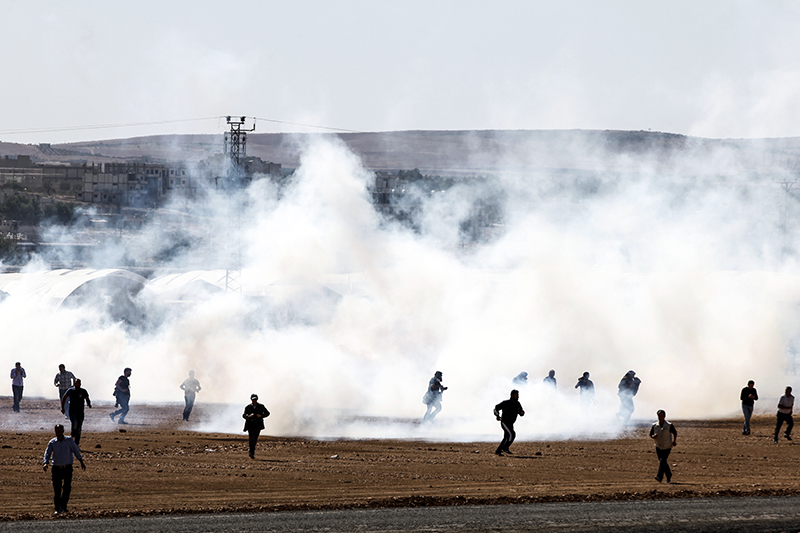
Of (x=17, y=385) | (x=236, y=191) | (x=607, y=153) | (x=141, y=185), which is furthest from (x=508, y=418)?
(x=607, y=153)

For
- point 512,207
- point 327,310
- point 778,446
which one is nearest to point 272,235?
point 327,310

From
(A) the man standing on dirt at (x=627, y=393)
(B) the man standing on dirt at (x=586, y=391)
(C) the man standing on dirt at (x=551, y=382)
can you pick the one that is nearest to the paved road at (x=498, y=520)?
(A) the man standing on dirt at (x=627, y=393)

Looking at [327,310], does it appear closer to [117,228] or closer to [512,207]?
[512,207]

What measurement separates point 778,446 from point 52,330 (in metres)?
26.9

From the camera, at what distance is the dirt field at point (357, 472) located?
15219 mm

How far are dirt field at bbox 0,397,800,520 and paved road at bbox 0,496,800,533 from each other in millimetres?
524

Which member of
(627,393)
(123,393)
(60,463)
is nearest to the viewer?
(60,463)

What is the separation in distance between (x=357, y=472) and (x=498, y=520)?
14.4 feet

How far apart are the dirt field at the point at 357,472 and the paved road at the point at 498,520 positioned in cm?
52

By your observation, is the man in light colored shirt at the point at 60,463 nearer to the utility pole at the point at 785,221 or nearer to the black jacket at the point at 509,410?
the black jacket at the point at 509,410

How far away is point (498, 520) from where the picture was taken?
14.0 meters

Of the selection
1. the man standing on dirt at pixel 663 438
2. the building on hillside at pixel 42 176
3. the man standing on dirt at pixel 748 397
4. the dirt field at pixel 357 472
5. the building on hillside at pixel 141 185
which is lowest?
the dirt field at pixel 357 472

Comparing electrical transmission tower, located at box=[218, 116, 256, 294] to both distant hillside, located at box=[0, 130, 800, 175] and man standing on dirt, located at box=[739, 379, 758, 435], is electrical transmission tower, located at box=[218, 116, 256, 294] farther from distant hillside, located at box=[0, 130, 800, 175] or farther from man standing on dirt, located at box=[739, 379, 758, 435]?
man standing on dirt, located at box=[739, 379, 758, 435]

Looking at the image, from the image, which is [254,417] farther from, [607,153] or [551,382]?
[607,153]
